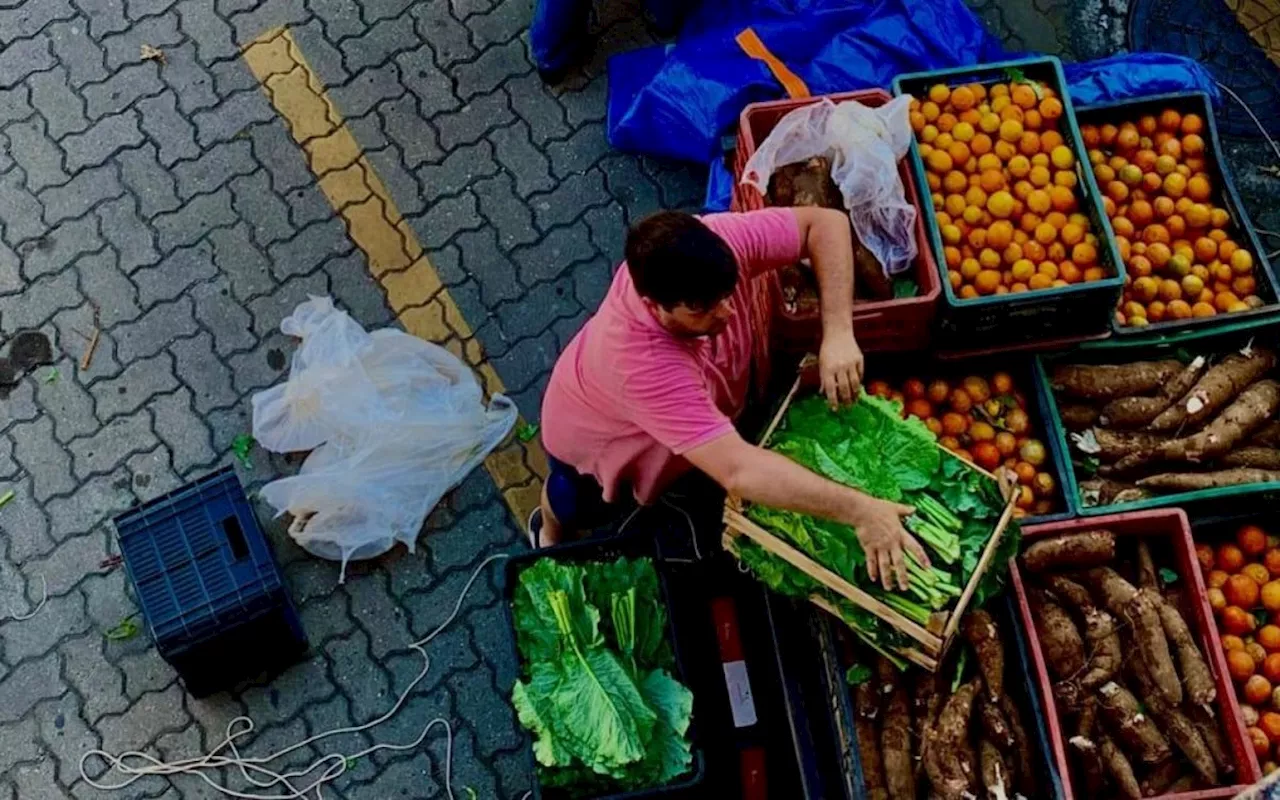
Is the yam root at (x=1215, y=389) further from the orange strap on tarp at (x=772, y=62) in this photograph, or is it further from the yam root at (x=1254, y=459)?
the orange strap on tarp at (x=772, y=62)

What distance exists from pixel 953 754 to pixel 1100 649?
67cm

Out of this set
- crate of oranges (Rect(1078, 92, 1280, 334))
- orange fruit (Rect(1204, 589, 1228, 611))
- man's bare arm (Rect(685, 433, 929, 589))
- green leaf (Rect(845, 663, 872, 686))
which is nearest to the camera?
man's bare arm (Rect(685, 433, 929, 589))

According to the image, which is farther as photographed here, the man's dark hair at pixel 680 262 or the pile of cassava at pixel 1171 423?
the pile of cassava at pixel 1171 423

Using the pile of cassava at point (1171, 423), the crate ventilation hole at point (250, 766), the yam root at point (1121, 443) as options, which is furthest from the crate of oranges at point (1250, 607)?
the crate ventilation hole at point (250, 766)

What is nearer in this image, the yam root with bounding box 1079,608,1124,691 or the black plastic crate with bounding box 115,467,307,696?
the yam root with bounding box 1079,608,1124,691

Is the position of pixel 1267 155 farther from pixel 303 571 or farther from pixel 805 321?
pixel 303 571

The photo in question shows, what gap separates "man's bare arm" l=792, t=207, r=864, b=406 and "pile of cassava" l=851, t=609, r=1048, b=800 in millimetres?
982

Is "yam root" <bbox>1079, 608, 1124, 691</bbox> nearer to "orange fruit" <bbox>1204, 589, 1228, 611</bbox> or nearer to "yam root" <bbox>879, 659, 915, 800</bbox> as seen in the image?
"orange fruit" <bbox>1204, 589, 1228, 611</bbox>

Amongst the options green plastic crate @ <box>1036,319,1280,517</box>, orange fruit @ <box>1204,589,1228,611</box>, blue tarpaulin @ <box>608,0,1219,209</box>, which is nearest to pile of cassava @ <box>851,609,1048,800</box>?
green plastic crate @ <box>1036,319,1280,517</box>

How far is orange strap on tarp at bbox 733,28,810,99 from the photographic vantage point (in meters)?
5.60

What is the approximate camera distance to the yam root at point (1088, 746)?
4312mm

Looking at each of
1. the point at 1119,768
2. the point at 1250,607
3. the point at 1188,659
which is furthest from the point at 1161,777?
the point at 1250,607

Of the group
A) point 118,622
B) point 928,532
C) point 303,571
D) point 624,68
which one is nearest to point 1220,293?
point 928,532

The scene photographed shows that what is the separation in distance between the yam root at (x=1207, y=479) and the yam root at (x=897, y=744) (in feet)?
4.06
